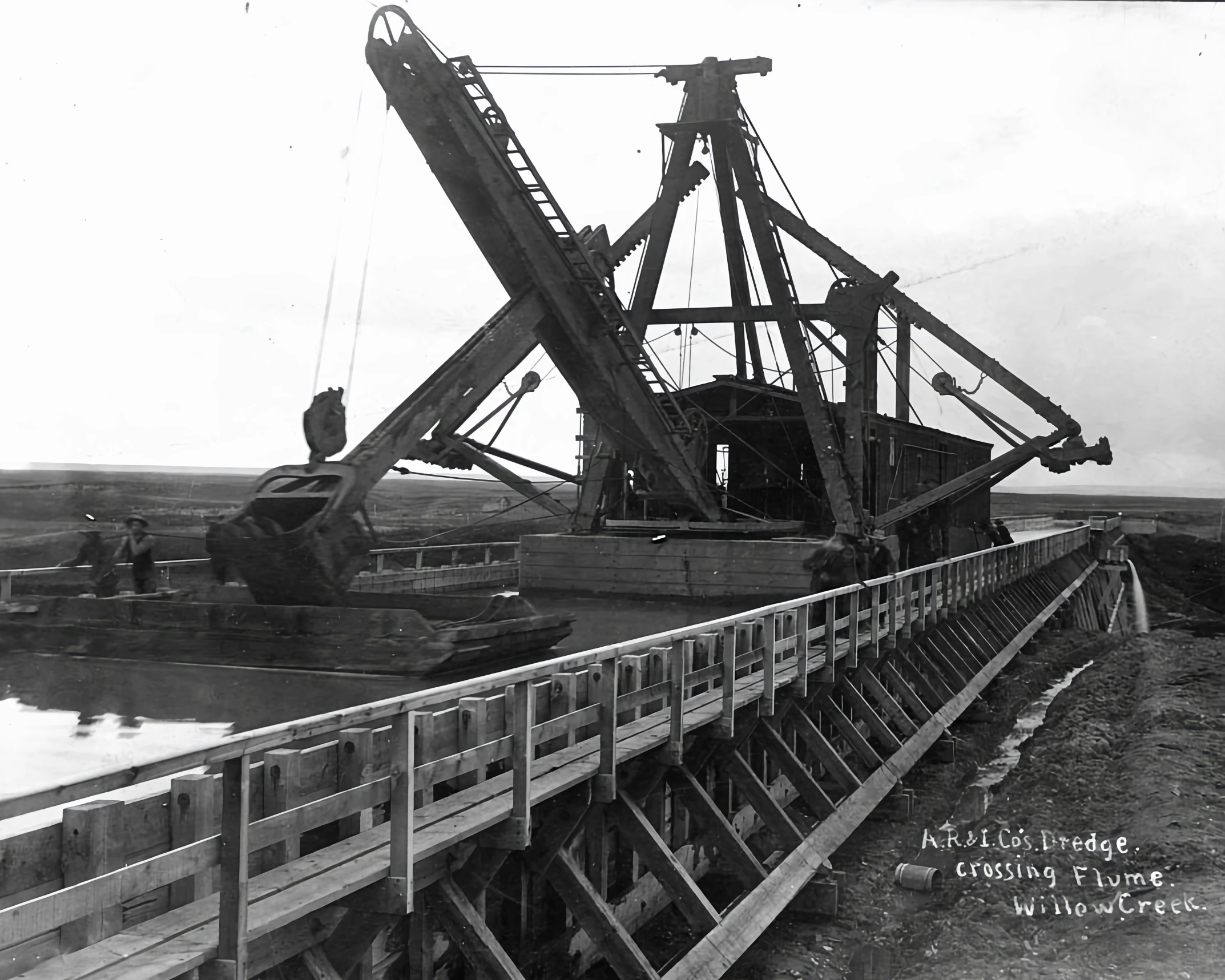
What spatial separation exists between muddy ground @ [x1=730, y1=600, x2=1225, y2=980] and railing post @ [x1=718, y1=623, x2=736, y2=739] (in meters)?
1.82

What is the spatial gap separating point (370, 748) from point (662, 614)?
10.9m

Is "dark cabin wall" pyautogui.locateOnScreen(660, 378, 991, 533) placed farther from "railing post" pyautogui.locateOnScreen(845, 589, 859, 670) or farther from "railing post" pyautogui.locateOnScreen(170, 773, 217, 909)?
"railing post" pyautogui.locateOnScreen(170, 773, 217, 909)

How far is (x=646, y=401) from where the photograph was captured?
16.4 meters

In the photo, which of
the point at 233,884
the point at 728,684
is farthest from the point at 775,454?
the point at 233,884

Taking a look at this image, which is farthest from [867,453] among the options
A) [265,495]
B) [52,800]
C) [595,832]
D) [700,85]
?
[52,800]

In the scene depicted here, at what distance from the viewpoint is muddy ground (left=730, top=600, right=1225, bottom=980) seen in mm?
8266

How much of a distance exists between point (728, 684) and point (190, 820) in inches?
220

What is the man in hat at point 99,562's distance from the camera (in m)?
13.6

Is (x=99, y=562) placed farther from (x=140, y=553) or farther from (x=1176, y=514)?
(x=1176, y=514)

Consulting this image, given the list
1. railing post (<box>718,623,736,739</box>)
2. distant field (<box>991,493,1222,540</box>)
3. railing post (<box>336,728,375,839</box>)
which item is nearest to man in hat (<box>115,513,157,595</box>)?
railing post (<box>718,623,736,739</box>)

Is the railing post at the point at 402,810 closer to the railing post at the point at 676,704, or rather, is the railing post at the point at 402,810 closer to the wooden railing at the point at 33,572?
the railing post at the point at 676,704

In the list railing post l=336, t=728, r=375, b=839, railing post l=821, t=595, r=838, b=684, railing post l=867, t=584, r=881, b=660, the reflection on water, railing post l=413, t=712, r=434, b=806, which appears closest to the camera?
railing post l=336, t=728, r=375, b=839

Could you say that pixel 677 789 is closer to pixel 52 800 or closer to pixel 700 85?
pixel 52 800

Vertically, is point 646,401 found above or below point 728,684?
above
